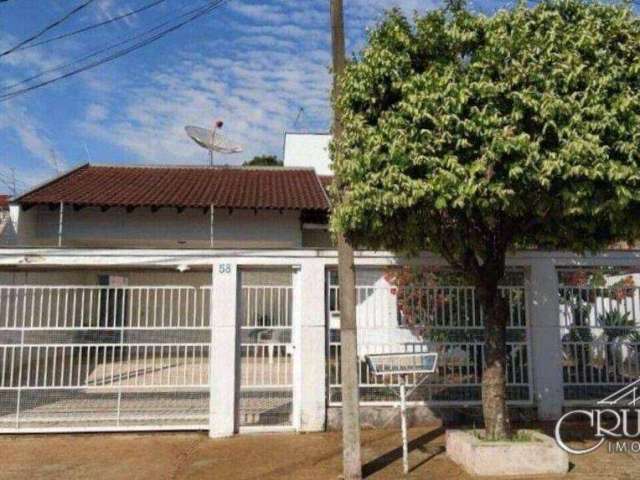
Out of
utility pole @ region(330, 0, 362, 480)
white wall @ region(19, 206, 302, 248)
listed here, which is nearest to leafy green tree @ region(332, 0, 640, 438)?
utility pole @ region(330, 0, 362, 480)

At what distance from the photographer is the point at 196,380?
7805mm

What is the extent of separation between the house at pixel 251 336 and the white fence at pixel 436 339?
1 cm

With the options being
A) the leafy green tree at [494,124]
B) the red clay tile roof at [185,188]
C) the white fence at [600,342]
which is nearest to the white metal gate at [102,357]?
the leafy green tree at [494,124]

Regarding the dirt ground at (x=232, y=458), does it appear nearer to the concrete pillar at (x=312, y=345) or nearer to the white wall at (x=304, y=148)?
the concrete pillar at (x=312, y=345)

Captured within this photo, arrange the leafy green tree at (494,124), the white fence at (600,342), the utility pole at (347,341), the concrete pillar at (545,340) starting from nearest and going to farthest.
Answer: the leafy green tree at (494,124)
the utility pole at (347,341)
the concrete pillar at (545,340)
the white fence at (600,342)

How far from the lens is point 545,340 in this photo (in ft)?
26.0

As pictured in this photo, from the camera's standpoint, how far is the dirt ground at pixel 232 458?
236 inches

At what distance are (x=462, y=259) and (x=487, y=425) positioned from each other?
1.84 m

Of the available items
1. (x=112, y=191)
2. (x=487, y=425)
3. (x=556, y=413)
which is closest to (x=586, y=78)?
(x=487, y=425)

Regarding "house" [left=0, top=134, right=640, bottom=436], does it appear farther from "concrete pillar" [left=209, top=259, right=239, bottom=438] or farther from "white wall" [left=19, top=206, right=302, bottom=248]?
"white wall" [left=19, top=206, right=302, bottom=248]

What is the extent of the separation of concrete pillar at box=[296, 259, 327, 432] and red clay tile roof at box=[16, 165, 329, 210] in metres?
6.41

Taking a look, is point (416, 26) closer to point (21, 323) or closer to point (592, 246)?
point (592, 246)

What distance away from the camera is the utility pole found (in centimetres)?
575

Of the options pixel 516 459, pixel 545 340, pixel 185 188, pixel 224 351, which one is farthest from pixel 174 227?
pixel 516 459
